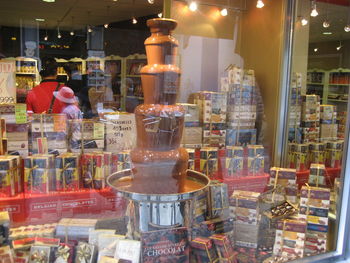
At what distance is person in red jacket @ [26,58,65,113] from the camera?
270cm

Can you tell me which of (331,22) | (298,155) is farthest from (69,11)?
(298,155)

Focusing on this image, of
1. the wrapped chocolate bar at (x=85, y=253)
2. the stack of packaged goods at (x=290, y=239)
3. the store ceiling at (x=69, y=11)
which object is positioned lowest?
the stack of packaged goods at (x=290, y=239)

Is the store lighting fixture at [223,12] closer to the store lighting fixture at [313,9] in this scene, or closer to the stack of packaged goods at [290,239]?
the store lighting fixture at [313,9]

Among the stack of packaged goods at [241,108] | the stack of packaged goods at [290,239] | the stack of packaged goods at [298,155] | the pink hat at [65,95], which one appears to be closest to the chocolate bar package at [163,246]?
Answer: the stack of packaged goods at [290,239]

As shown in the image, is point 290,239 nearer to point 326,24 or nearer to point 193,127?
point 193,127

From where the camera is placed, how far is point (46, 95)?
9.55ft

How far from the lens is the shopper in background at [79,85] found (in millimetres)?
2745

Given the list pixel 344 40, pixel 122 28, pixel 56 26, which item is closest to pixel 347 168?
pixel 344 40

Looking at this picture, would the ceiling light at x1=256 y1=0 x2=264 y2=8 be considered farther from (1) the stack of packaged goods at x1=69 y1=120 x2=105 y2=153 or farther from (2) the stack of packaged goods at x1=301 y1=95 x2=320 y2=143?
(1) the stack of packaged goods at x1=69 y1=120 x2=105 y2=153

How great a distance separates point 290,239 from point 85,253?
1.04 m

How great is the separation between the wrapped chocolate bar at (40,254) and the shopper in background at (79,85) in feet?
4.26

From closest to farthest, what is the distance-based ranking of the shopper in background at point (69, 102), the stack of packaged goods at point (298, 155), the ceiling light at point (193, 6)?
the shopper in background at point (69, 102) → the ceiling light at point (193, 6) → the stack of packaged goods at point (298, 155)

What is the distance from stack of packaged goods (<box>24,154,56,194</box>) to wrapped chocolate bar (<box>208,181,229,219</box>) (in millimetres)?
950

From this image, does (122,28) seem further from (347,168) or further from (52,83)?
(347,168)
